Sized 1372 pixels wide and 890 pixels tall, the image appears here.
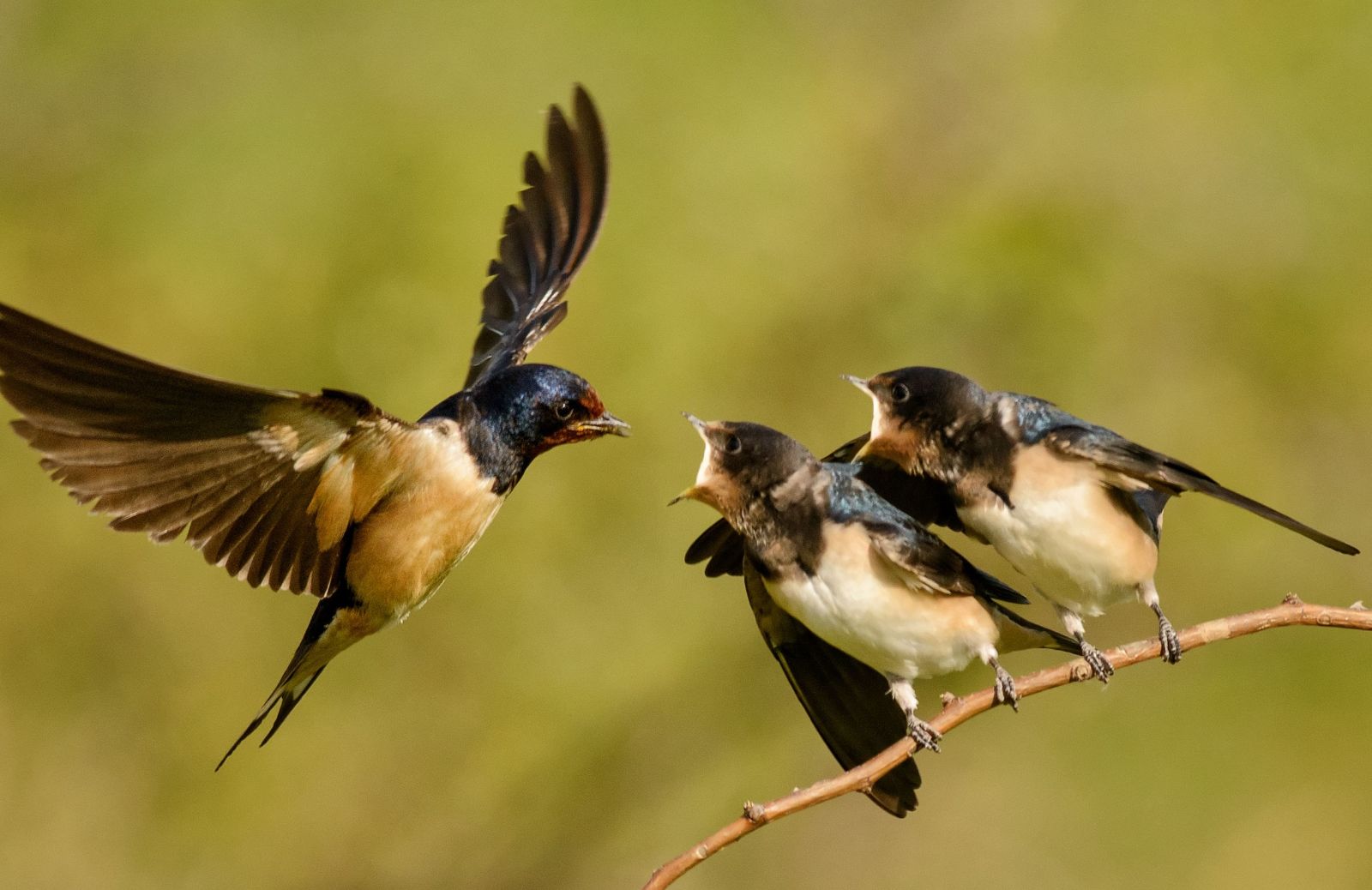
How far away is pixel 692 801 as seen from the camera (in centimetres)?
681

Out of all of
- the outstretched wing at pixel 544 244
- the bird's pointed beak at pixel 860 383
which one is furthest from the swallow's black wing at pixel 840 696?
the outstretched wing at pixel 544 244

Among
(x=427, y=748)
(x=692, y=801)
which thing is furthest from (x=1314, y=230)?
(x=427, y=748)

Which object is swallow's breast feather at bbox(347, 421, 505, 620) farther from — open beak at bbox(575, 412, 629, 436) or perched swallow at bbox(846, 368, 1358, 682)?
perched swallow at bbox(846, 368, 1358, 682)

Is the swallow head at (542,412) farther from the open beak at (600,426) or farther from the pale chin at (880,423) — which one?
the pale chin at (880,423)

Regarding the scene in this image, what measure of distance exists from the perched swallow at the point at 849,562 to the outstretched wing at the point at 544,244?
1.15m

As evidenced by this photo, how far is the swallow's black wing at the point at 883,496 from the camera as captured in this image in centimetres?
298

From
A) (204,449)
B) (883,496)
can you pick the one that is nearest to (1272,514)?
(883,496)

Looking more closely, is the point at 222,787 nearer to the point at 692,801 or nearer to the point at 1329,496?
the point at 692,801

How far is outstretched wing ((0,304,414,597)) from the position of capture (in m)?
2.32

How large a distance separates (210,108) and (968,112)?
413cm

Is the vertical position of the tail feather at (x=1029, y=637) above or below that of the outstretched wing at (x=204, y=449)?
below

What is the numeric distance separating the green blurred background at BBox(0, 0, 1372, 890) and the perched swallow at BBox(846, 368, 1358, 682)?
11.1 ft

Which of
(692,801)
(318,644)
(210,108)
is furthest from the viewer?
(210,108)

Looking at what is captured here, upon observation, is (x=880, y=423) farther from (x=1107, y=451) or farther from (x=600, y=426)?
(x=600, y=426)
